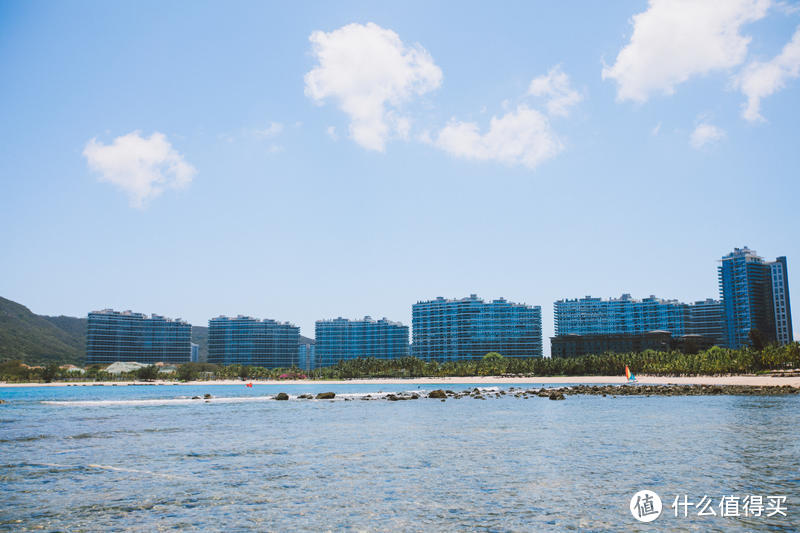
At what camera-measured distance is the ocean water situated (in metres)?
18.6

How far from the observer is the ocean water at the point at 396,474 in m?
18.6

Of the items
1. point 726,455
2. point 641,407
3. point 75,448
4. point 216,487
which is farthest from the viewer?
point 641,407

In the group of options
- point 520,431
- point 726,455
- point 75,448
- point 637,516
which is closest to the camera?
point 637,516

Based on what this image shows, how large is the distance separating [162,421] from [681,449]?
154 ft

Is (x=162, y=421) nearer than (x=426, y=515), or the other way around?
(x=426, y=515)

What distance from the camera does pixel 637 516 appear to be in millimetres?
18500

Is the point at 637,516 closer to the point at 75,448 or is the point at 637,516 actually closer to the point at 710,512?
the point at 710,512

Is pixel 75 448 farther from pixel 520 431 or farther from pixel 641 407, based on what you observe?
pixel 641 407

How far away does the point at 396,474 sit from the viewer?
86.5ft

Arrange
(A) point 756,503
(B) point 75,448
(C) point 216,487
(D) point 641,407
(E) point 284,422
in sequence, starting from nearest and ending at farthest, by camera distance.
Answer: (A) point 756,503 < (C) point 216,487 < (B) point 75,448 < (E) point 284,422 < (D) point 641,407

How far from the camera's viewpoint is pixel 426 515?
19078 mm

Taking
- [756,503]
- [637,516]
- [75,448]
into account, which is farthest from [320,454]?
[756,503]

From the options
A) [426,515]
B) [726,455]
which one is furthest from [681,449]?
[426,515]

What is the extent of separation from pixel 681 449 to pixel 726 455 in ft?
8.55
